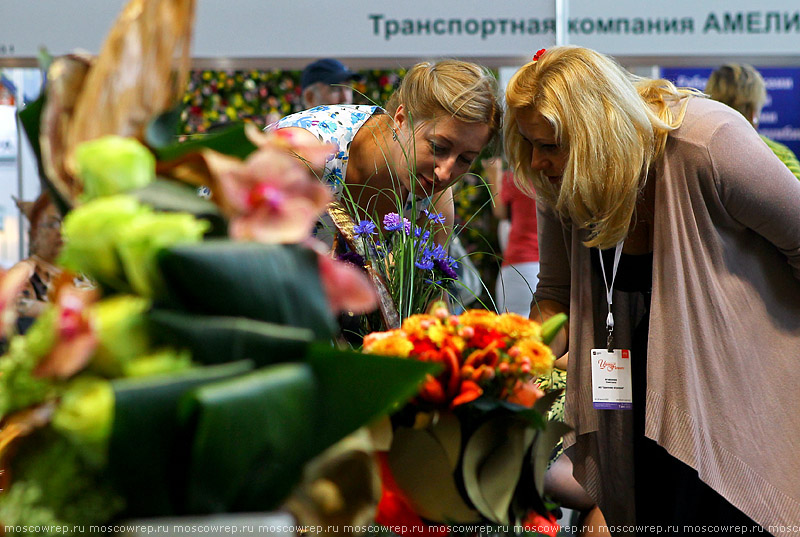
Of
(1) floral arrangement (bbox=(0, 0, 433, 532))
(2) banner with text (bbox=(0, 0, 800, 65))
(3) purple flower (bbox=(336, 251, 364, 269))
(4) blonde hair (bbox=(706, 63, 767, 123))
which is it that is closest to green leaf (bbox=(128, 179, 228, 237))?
(1) floral arrangement (bbox=(0, 0, 433, 532))

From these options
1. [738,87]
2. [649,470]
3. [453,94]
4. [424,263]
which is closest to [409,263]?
[424,263]

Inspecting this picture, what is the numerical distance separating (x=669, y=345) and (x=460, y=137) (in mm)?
592

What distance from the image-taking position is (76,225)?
0.49 m

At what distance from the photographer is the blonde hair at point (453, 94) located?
1.69 meters

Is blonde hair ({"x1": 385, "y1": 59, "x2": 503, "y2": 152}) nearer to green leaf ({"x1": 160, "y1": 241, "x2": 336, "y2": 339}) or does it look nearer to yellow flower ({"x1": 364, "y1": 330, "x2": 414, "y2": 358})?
yellow flower ({"x1": 364, "y1": 330, "x2": 414, "y2": 358})

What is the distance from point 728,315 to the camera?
4.91 ft

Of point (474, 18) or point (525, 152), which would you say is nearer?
point (525, 152)

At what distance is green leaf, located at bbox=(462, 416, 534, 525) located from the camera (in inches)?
28.4

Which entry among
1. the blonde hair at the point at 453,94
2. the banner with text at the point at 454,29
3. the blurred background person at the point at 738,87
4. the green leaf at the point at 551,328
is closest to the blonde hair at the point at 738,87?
the blurred background person at the point at 738,87

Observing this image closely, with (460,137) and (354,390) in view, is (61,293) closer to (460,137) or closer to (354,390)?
(354,390)

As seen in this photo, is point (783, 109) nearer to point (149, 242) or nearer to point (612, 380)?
point (612, 380)

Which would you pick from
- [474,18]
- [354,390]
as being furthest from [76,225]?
[474,18]

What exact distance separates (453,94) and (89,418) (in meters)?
1.34

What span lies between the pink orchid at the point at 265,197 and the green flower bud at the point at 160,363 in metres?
0.08
